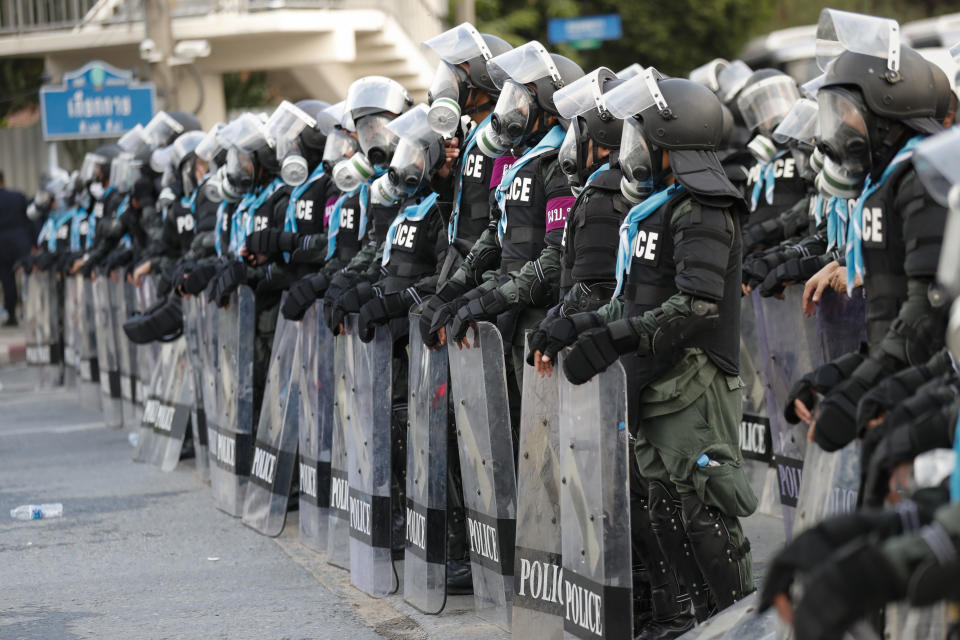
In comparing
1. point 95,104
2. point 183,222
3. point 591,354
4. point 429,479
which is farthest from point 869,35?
point 95,104

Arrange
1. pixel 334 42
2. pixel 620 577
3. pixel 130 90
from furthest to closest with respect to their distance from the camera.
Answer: pixel 334 42
pixel 130 90
pixel 620 577

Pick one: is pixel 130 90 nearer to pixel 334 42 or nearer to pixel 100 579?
pixel 334 42

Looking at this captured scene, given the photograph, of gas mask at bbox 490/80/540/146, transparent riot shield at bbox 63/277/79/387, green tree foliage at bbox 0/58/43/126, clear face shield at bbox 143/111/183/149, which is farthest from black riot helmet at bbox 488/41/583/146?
green tree foliage at bbox 0/58/43/126

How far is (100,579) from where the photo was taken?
713cm

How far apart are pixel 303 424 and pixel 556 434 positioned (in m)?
2.61

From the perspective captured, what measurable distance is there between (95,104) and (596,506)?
15.6 metres

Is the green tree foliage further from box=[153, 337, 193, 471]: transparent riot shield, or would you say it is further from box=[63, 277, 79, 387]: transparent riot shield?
box=[153, 337, 193, 471]: transparent riot shield

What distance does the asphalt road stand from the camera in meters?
6.12

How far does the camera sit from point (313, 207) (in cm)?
851

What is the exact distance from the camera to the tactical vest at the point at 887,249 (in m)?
4.07

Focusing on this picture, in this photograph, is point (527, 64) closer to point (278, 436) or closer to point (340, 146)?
point (340, 146)

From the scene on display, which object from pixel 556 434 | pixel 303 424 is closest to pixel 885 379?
pixel 556 434

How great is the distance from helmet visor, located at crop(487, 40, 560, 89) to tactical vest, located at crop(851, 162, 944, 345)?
2.24 meters

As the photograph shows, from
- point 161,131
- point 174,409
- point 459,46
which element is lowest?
point 174,409
